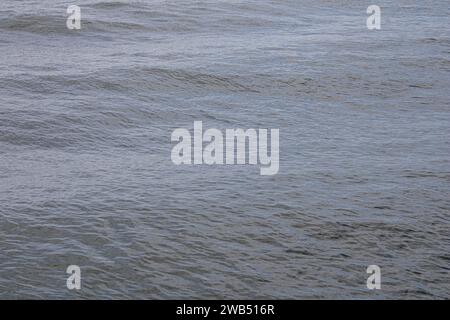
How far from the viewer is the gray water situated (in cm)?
636

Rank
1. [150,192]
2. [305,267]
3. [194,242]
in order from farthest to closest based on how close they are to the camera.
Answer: [150,192] → [194,242] → [305,267]

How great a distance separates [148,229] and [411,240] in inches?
91.0

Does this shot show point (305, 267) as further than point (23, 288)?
Yes

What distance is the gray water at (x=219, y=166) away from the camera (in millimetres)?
6355

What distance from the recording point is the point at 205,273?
635 cm

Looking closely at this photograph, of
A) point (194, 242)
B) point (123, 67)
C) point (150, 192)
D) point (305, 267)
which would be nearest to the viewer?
point (305, 267)

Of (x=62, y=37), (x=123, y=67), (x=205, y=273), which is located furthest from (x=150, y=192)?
(x=62, y=37)

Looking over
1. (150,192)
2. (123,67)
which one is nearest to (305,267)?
(150,192)

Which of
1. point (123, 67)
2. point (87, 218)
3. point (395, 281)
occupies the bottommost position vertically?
point (395, 281)

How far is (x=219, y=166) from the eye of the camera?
8.49 m

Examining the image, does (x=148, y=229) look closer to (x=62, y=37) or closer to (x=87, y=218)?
(x=87, y=218)

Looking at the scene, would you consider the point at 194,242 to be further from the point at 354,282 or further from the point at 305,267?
the point at 354,282

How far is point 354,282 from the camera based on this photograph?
6.22m

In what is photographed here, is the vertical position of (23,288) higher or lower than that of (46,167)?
lower
